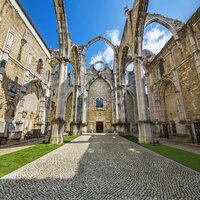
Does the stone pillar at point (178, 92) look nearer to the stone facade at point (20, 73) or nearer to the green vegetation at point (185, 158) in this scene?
the green vegetation at point (185, 158)

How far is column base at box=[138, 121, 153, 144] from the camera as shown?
8000 millimetres

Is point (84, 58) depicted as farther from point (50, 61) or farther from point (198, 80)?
point (198, 80)

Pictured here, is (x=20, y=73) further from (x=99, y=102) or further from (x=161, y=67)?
(x=161, y=67)

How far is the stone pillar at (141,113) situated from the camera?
26.6 feet

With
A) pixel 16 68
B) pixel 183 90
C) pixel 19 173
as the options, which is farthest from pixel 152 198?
pixel 16 68

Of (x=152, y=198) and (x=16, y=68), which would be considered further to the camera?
(x=16, y=68)

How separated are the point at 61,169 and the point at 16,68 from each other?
12.3 m

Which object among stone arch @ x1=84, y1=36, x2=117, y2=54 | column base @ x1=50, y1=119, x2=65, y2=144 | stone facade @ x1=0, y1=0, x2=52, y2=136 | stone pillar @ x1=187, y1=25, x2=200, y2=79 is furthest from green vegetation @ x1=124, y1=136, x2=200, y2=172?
stone arch @ x1=84, y1=36, x2=117, y2=54

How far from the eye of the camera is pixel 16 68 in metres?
11.6

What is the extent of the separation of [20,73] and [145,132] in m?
13.7

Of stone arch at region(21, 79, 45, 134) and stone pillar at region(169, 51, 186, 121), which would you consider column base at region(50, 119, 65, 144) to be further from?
stone pillar at region(169, 51, 186, 121)

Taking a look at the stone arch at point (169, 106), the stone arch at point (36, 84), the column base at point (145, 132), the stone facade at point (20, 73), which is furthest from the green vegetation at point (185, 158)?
the stone arch at point (36, 84)

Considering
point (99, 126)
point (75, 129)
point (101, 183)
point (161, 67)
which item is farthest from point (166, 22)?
point (99, 126)

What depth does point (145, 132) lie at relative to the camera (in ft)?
26.6
